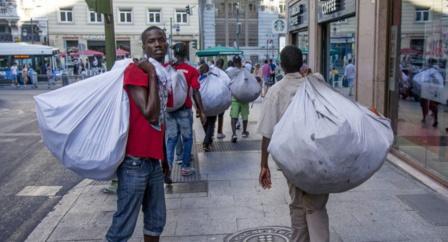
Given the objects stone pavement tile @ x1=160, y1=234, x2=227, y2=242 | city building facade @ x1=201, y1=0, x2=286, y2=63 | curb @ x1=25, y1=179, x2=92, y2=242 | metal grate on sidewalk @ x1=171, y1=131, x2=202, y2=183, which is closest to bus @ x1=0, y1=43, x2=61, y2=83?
city building facade @ x1=201, y1=0, x2=286, y2=63

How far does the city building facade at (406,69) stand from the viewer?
641cm

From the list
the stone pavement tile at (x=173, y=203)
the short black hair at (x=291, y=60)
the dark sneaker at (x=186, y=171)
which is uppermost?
the short black hair at (x=291, y=60)

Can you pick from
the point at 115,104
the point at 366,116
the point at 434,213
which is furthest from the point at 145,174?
the point at 434,213

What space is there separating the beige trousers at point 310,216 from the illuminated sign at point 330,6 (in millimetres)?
7634

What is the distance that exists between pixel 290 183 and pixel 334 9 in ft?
26.2

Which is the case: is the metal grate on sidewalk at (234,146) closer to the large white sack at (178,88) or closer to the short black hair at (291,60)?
the large white sack at (178,88)

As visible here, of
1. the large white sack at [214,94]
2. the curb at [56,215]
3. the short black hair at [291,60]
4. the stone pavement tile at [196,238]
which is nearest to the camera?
the short black hair at [291,60]

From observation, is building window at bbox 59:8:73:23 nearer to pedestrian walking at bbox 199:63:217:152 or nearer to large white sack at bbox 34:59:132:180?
pedestrian walking at bbox 199:63:217:152

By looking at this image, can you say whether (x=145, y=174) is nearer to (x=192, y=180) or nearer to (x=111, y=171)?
(x=111, y=171)

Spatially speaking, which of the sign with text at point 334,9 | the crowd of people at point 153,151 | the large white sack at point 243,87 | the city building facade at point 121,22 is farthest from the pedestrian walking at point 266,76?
the city building facade at point 121,22

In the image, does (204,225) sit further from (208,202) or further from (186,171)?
(186,171)

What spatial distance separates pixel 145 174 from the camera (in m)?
3.37

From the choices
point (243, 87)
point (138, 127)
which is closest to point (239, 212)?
point (138, 127)

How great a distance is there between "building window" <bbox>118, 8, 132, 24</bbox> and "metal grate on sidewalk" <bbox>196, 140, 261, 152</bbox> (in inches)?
1587
